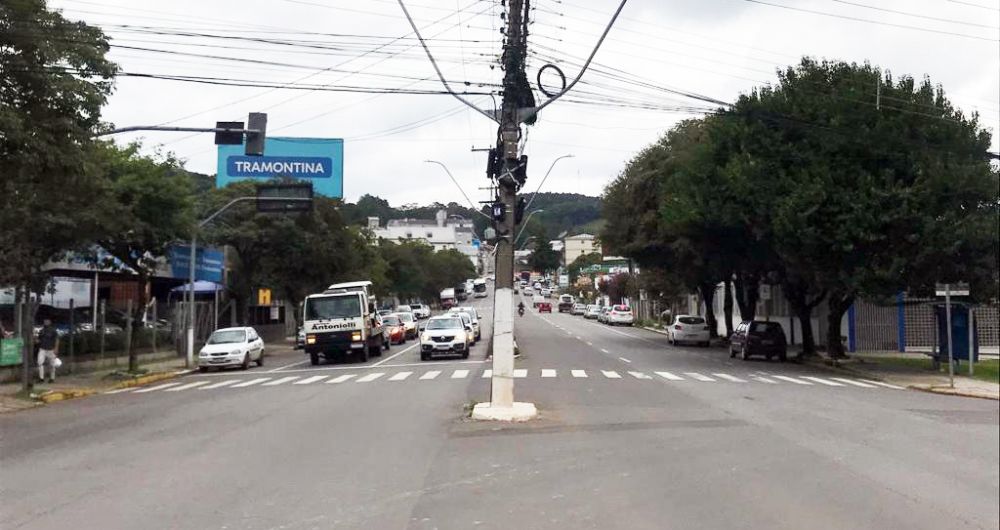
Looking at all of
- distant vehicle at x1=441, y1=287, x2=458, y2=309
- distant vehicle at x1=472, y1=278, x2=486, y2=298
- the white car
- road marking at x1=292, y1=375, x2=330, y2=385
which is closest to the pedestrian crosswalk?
road marking at x1=292, y1=375, x2=330, y2=385

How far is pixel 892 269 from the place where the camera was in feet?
87.2

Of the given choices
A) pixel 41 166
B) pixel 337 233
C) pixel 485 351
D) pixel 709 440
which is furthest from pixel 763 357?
pixel 41 166

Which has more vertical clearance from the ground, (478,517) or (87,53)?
(87,53)

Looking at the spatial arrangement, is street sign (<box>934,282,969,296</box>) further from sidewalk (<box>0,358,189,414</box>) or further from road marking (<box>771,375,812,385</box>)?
sidewalk (<box>0,358,189,414</box>)

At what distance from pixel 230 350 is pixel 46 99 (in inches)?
694

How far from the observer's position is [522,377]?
25.5 m

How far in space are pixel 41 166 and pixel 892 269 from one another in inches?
852

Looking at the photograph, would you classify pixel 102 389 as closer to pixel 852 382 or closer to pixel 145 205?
pixel 145 205

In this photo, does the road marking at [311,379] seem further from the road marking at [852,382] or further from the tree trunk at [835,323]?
the tree trunk at [835,323]

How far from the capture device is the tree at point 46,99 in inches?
632

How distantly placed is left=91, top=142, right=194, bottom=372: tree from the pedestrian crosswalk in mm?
4486

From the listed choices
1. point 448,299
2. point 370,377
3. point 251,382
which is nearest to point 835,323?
point 370,377

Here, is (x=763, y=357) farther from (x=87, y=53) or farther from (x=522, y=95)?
(x=87, y=53)

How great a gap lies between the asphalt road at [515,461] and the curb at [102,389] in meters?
1.52
